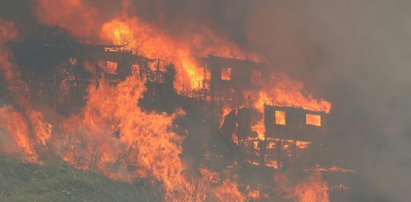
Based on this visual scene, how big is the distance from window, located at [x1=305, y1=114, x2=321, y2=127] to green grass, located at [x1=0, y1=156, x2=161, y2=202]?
10796 mm

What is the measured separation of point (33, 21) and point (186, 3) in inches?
318

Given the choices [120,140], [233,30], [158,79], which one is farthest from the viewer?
[233,30]

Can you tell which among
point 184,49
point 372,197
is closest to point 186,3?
point 184,49

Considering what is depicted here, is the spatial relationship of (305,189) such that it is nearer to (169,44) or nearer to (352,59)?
(352,59)

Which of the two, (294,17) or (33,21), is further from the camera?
(294,17)

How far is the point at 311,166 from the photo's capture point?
31.8 metres

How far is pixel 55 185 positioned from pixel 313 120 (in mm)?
14960

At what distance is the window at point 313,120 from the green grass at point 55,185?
1080cm

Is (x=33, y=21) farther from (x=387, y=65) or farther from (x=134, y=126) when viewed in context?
(x=387, y=65)

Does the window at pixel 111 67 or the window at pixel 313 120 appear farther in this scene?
the window at pixel 313 120

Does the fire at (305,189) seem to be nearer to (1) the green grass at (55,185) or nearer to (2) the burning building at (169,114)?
(2) the burning building at (169,114)

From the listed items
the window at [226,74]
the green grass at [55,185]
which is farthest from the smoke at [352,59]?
the green grass at [55,185]

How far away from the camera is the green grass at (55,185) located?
2371 cm

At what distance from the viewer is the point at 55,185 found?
24359mm
